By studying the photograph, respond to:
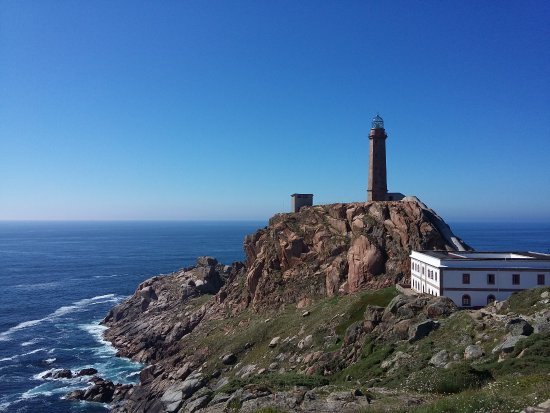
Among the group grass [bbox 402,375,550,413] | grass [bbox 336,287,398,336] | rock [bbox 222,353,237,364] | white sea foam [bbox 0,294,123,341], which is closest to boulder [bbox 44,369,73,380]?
white sea foam [bbox 0,294,123,341]

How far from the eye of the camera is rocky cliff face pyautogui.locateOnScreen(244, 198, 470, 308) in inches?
2323

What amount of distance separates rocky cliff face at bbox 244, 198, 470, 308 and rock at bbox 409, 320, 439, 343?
71.9 feet

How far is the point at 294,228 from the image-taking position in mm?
73625

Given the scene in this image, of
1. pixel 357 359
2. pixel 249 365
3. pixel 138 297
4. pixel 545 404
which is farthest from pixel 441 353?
pixel 138 297

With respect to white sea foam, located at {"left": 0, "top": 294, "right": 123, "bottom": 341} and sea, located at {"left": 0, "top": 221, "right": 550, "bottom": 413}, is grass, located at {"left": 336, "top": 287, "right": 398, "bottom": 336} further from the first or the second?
white sea foam, located at {"left": 0, "top": 294, "right": 123, "bottom": 341}

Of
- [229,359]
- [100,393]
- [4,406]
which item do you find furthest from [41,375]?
[229,359]

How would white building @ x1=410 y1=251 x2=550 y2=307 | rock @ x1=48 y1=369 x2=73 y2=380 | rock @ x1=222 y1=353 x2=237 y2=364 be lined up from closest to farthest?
white building @ x1=410 y1=251 x2=550 y2=307, rock @ x1=222 y1=353 x2=237 y2=364, rock @ x1=48 y1=369 x2=73 y2=380

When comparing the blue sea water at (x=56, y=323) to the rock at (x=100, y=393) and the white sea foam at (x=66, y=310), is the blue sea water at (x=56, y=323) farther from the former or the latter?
the rock at (x=100, y=393)

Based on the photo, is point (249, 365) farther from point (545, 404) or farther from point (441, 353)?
point (545, 404)

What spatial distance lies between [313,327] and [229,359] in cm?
1152

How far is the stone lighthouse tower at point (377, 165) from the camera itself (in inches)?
3031

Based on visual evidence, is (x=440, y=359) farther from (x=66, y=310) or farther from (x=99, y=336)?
(x=66, y=310)

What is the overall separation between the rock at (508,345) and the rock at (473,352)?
2.80ft

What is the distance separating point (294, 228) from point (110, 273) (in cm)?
9668
